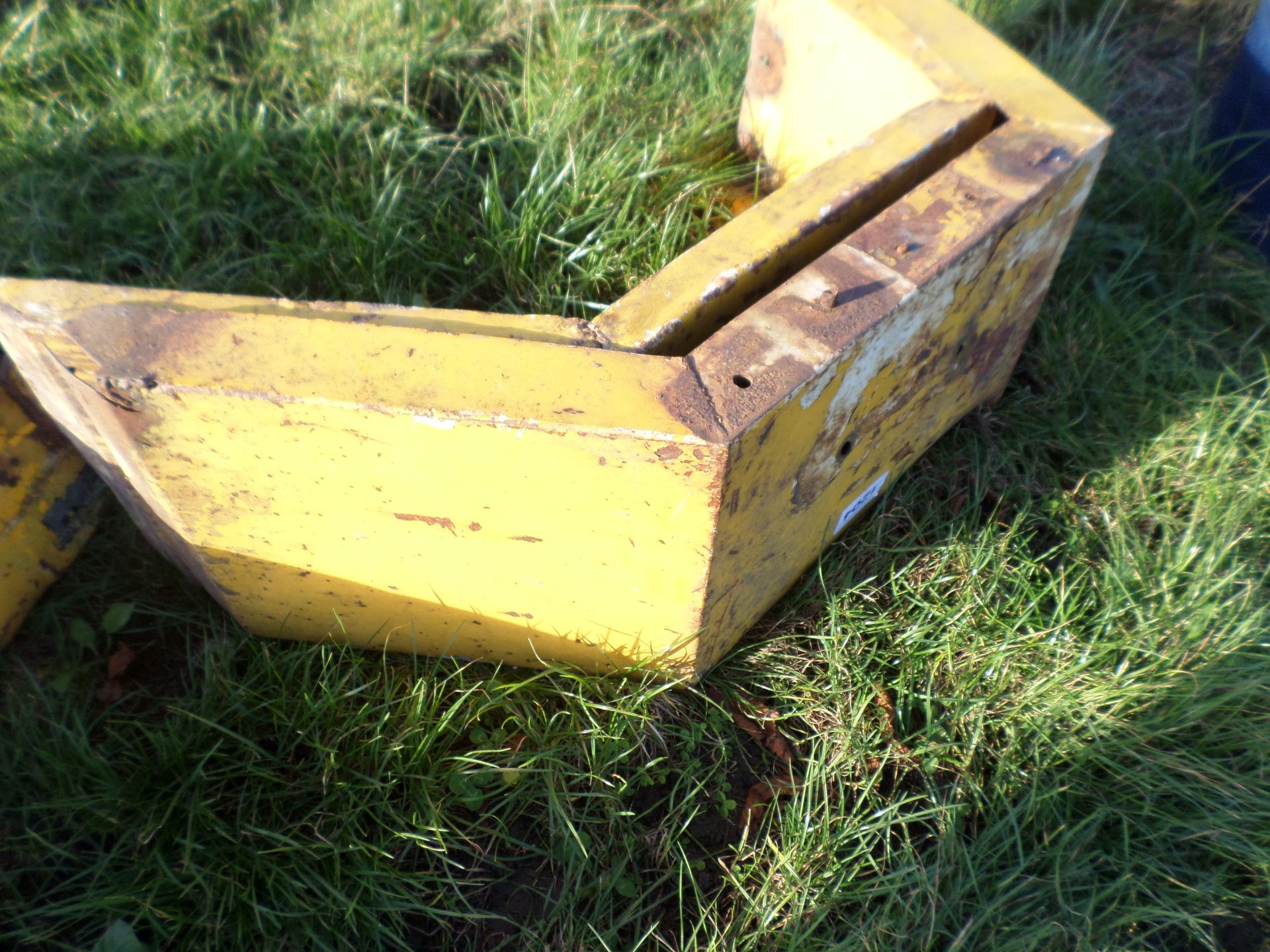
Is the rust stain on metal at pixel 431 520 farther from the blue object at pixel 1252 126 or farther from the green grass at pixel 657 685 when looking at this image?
the blue object at pixel 1252 126

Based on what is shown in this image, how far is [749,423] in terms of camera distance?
1.17m

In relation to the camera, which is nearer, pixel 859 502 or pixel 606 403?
pixel 606 403

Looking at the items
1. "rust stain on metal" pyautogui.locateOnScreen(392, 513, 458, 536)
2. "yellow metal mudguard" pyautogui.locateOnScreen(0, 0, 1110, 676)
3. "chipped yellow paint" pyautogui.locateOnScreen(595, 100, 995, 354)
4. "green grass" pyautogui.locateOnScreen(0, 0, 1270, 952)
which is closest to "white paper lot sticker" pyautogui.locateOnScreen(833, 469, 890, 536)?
"yellow metal mudguard" pyautogui.locateOnScreen(0, 0, 1110, 676)

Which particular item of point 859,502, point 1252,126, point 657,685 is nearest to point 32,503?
point 657,685

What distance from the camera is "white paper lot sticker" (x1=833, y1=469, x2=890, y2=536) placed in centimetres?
177

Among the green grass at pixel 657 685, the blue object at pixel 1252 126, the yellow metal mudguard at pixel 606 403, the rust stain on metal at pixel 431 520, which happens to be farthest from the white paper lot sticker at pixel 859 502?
the blue object at pixel 1252 126

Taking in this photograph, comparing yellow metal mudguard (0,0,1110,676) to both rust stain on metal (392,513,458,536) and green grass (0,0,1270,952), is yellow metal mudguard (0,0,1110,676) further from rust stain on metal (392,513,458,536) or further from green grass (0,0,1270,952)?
green grass (0,0,1270,952)

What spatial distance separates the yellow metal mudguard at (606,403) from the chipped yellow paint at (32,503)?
0.19 metres

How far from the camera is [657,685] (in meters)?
1.72

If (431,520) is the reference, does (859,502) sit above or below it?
below

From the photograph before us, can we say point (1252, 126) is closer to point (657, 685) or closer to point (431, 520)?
point (657, 685)

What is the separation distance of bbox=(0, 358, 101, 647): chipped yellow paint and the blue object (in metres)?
3.09

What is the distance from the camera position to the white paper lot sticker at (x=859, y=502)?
5.82ft

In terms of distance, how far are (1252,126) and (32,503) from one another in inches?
127
